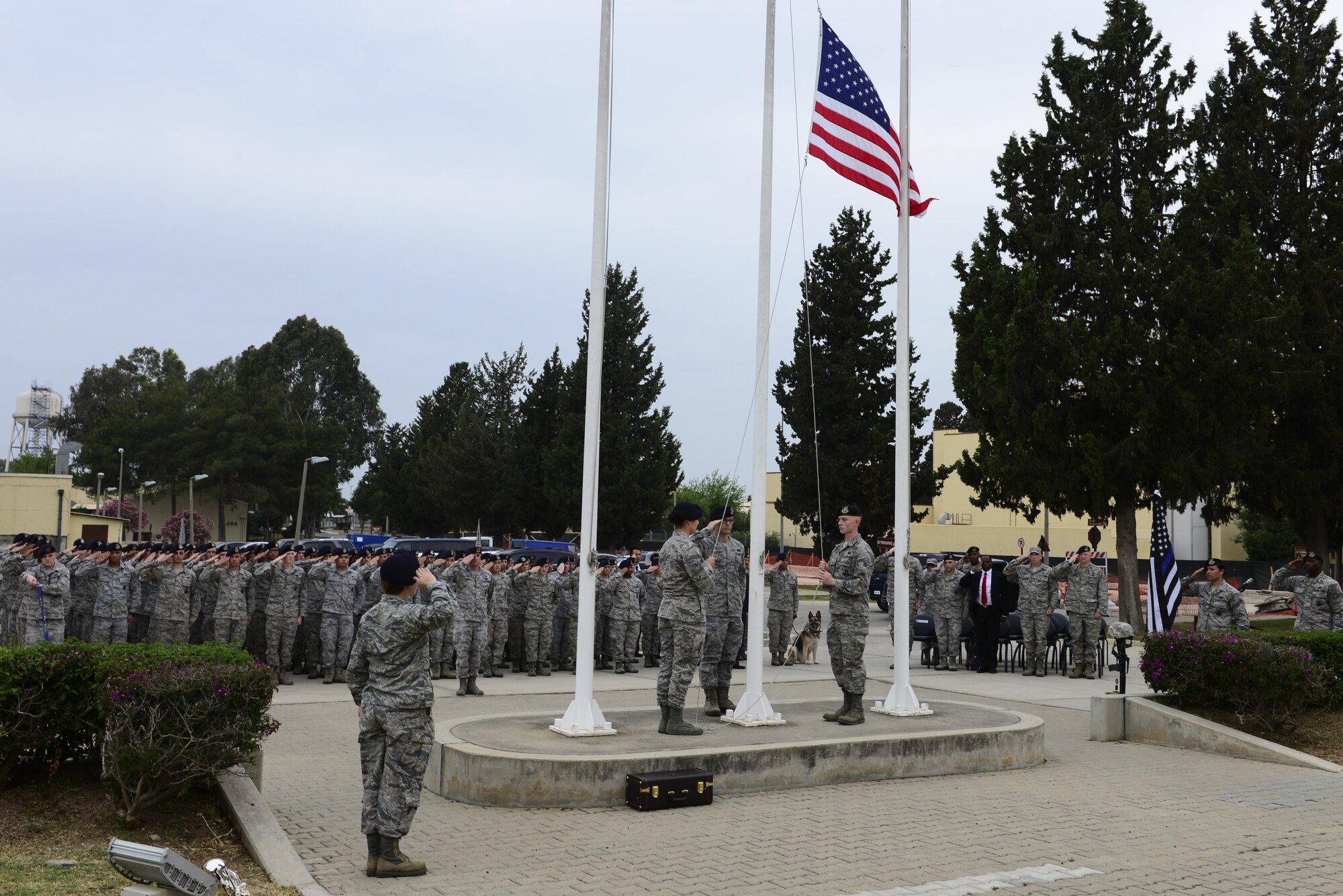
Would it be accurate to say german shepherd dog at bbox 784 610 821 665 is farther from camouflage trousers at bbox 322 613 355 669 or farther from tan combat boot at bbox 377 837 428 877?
tan combat boot at bbox 377 837 428 877

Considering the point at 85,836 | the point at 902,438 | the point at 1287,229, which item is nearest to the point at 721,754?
the point at 902,438

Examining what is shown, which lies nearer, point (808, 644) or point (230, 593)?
point (230, 593)

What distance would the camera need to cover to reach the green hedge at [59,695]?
720 cm

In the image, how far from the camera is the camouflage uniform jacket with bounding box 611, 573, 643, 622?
18797 millimetres

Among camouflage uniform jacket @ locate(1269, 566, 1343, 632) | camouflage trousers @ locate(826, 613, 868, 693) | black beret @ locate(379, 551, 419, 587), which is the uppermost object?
black beret @ locate(379, 551, 419, 587)

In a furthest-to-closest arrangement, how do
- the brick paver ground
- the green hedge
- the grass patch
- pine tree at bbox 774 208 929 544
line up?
pine tree at bbox 774 208 929 544
the green hedge
the brick paver ground
the grass patch

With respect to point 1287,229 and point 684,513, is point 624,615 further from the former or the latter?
point 1287,229

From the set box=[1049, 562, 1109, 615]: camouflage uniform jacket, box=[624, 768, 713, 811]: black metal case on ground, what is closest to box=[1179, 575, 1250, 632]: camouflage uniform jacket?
box=[1049, 562, 1109, 615]: camouflage uniform jacket

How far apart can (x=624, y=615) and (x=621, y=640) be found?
0.42 meters

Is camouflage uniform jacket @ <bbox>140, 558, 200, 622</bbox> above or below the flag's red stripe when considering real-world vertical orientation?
below

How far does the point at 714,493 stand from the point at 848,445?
52.6 metres

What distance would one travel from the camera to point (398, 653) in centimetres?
671

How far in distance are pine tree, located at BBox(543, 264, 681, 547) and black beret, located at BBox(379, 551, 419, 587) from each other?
44859 mm

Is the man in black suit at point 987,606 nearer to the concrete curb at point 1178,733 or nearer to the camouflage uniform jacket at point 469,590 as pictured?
the concrete curb at point 1178,733
